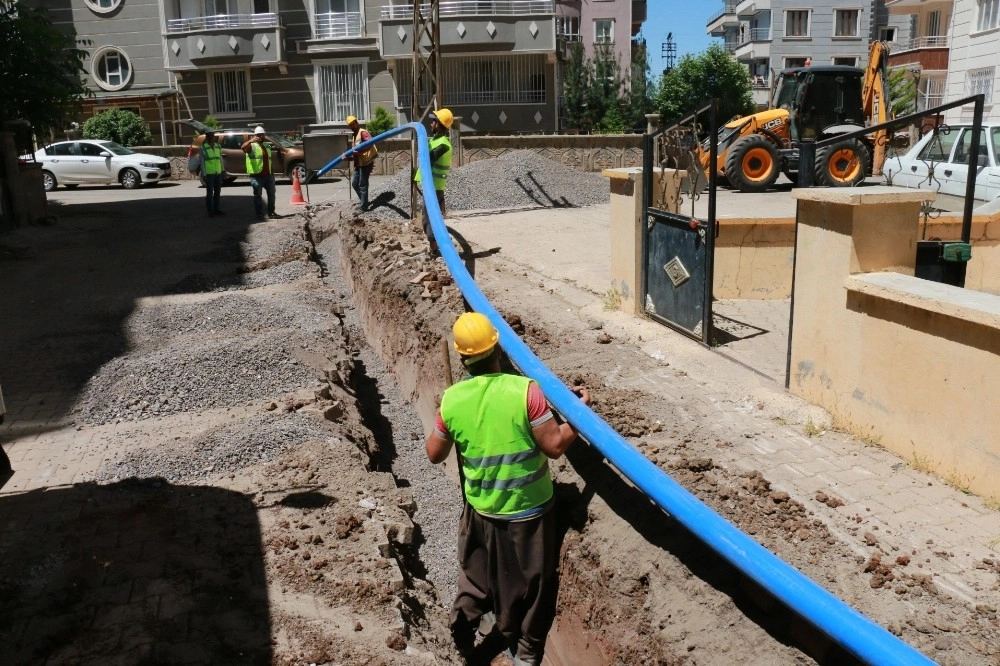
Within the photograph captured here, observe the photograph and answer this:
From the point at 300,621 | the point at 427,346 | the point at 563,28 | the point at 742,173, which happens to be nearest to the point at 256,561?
the point at 300,621

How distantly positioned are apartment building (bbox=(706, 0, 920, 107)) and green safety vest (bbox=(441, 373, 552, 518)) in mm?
49335

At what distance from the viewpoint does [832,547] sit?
168 inches

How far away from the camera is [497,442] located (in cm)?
446

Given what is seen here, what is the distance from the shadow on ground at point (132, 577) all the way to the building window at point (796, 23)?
5220 cm

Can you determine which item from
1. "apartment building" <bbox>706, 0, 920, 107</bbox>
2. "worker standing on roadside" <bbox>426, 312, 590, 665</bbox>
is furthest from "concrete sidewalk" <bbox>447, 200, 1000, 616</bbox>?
"apartment building" <bbox>706, 0, 920, 107</bbox>

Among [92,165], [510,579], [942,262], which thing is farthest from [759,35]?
[510,579]

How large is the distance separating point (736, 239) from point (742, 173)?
9853 mm

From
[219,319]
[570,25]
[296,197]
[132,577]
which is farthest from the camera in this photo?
[570,25]

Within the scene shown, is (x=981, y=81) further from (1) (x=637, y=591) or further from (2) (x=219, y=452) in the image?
(1) (x=637, y=591)

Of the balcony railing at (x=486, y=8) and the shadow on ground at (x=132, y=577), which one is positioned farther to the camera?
the balcony railing at (x=486, y=8)

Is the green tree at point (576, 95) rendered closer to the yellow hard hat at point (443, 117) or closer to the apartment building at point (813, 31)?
the apartment building at point (813, 31)

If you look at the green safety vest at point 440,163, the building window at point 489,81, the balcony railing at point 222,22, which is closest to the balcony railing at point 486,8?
the building window at point 489,81

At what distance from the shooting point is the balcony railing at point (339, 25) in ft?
109

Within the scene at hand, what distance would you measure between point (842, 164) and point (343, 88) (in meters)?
20.8
